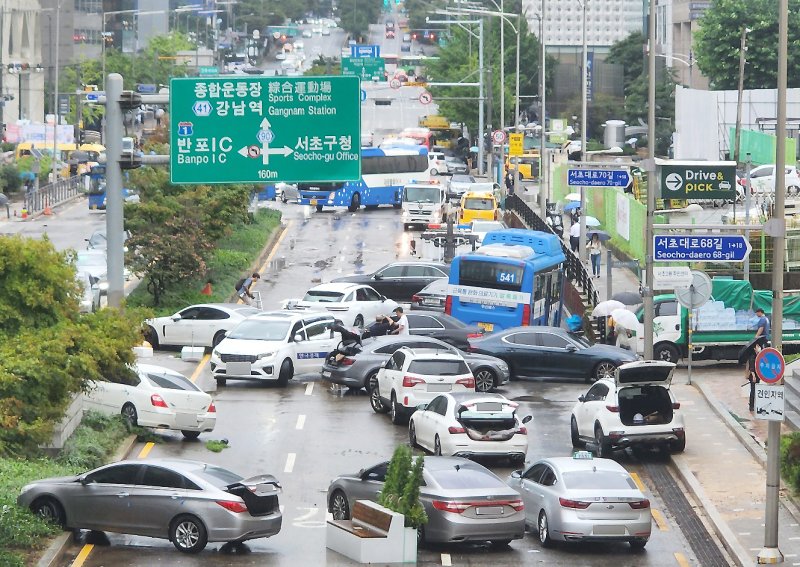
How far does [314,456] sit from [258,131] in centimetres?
631

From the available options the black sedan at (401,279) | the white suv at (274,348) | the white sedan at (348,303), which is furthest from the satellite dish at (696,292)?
the black sedan at (401,279)

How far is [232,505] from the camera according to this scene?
69.9 feet

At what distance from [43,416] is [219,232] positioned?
83.6ft

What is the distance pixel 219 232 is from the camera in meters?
50.2

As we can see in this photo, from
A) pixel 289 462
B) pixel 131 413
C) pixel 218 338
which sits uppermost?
pixel 218 338

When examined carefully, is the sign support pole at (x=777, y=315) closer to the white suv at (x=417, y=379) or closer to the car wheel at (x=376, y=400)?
the white suv at (x=417, y=379)

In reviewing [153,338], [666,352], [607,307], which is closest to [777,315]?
[666,352]

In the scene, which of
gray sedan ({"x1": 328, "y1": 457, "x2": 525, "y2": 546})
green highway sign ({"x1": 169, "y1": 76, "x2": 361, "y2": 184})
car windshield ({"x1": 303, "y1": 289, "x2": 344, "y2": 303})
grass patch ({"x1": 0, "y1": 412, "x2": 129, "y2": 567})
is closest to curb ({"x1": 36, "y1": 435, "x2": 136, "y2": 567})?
grass patch ({"x1": 0, "y1": 412, "x2": 129, "y2": 567})

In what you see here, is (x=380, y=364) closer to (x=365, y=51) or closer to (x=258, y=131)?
(x=258, y=131)

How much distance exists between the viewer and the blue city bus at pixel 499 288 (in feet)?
139

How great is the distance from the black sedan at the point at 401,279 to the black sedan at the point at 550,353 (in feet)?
38.4

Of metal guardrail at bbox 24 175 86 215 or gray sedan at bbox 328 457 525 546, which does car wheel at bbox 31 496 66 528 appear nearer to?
gray sedan at bbox 328 457 525 546

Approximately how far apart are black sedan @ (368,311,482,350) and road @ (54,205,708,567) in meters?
2.99

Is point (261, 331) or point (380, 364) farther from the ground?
point (261, 331)
